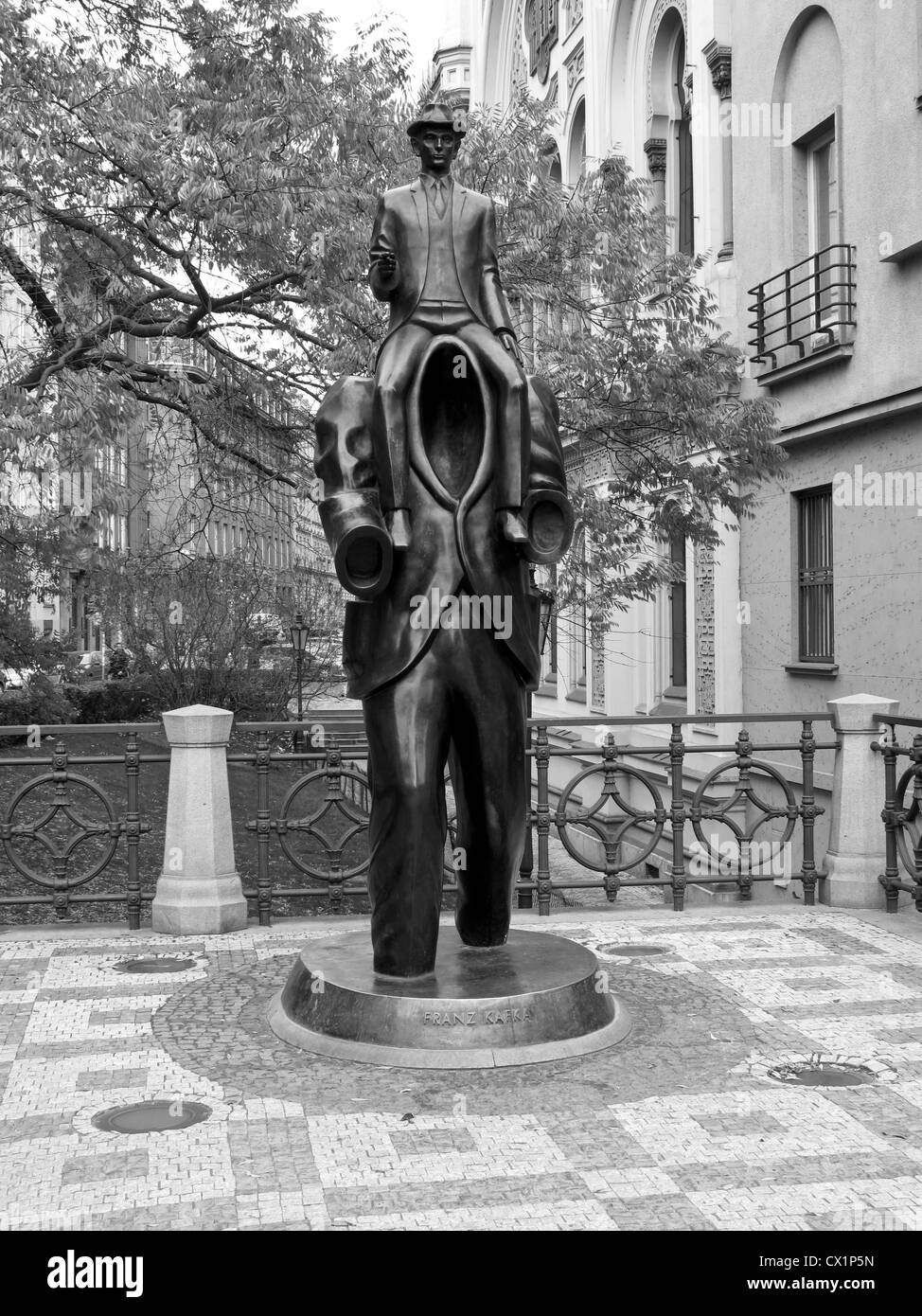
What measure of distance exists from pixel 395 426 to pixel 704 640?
13973mm

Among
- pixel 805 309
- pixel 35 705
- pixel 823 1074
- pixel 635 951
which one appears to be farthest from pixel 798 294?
pixel 35 705

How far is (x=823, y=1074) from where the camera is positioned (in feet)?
17.9

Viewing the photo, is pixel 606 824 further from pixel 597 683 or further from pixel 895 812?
pixel 597 683

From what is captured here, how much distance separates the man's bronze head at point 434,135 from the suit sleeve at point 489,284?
275mm

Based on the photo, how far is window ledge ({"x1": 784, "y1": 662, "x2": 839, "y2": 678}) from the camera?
1562 cm

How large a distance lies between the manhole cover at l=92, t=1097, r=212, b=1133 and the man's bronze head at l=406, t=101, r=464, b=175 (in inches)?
156

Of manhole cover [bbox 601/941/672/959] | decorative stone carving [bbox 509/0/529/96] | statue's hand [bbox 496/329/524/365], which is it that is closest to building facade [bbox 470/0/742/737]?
decorative stone carving [bbox 509/0/529/96]

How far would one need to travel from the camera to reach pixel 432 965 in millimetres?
5816

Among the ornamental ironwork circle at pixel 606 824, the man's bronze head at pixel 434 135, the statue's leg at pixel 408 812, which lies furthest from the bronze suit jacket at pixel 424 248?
the ornamental ironwork circle at pixel 606 824

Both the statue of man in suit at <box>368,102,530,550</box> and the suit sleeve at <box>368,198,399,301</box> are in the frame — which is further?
the suit sleeve at <box>368,198,399,301</box>

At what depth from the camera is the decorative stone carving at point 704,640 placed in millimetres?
18844
